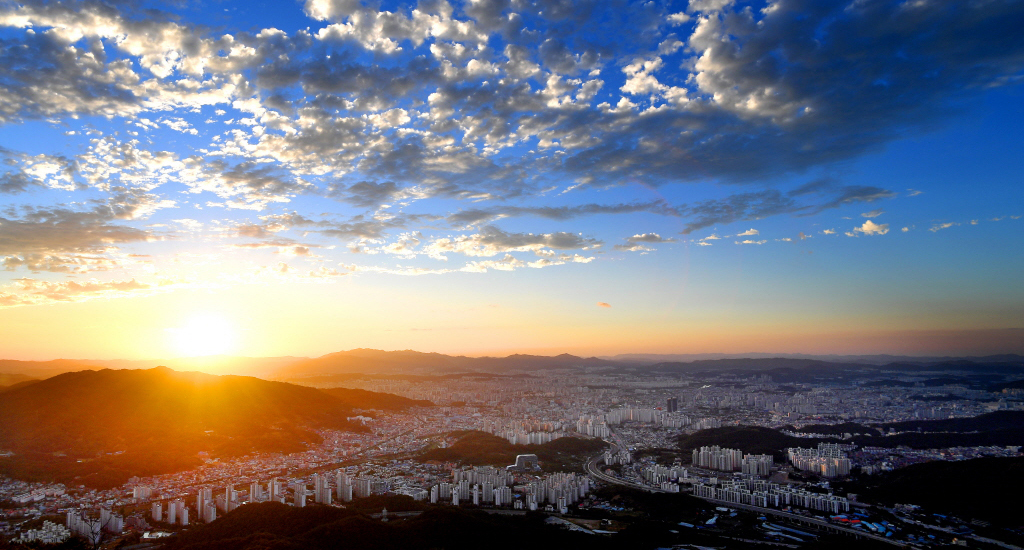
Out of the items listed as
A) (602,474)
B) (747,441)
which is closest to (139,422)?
(602,474)

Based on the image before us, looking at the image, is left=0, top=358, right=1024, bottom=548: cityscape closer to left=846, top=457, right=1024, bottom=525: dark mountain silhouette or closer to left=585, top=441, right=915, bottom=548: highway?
left=585, top=441, right=915, bottom=548: highway

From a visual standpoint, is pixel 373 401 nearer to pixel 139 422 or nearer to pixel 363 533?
pixel 139 422

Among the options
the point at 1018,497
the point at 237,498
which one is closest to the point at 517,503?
the point at 237,498

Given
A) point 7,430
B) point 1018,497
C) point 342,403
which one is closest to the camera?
point 1018,497

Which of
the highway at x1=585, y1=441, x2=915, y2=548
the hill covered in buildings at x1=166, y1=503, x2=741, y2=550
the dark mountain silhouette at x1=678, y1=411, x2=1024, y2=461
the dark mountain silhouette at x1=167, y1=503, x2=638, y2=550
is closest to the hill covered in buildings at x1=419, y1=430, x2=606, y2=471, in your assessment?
the highway at x1=585, y1=441, x2=915, y2=548

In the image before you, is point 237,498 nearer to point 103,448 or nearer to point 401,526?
point 401,526

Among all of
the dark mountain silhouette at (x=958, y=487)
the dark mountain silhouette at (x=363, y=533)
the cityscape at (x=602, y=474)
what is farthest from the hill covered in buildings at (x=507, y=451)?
the dark mountain silhouette at (x=958, y=487)

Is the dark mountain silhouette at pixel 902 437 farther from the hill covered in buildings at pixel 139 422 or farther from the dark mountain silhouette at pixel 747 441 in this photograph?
the hill covered in buildings at pixel 139 422
